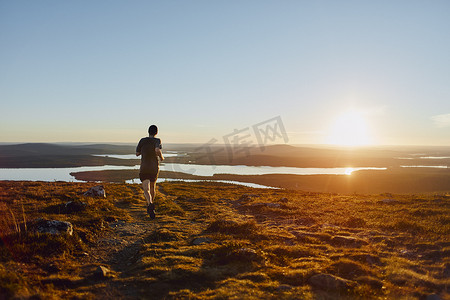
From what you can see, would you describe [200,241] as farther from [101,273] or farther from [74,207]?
[74,207]

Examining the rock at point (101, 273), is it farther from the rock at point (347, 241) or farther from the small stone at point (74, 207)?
the rock at point (347, 241)

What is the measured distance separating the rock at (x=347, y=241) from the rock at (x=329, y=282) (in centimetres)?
328

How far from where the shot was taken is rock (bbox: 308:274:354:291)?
217 inches

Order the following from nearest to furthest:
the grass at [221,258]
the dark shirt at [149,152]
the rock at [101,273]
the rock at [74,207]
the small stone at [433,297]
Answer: the small stone at [433,297], the grass at [221,258], the rock at [101,273], the dark shirt at [149,152], the rock at [74,207]

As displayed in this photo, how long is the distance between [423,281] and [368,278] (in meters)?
1.21

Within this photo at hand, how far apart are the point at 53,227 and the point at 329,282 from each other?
26.0ft

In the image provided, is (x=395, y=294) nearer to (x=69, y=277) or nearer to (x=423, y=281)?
(x=423, y=281)

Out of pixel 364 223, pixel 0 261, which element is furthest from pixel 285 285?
pixel 364 223

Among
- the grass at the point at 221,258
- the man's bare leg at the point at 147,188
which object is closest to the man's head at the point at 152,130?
the man's bare leg at the point at 147,188

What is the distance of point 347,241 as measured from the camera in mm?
8797

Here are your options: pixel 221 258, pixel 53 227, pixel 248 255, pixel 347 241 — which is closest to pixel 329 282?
pixel 248 255

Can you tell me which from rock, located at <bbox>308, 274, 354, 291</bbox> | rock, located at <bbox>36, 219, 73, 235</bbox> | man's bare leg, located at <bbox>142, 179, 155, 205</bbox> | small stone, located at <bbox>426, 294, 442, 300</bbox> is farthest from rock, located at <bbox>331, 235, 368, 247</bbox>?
rock, located at <bbox>36, 219, 73, 235</bbox>

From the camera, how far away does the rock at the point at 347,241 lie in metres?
8.58

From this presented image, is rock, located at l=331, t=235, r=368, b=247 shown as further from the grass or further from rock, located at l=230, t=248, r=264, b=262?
rock, located at l=230, t=248, r=264, b=262
